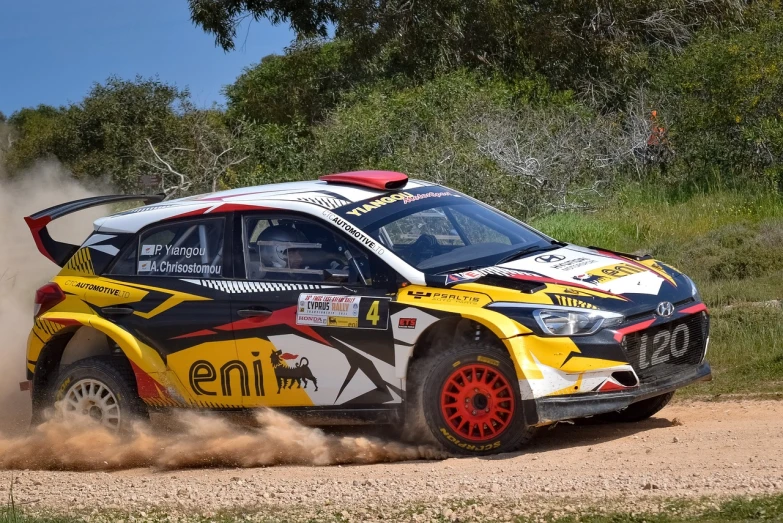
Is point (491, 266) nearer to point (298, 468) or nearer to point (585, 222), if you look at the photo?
point (298, 468)

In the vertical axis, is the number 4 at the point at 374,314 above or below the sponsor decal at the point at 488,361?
above

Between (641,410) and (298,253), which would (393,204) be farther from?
(641,410)

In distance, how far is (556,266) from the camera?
698 centimetres

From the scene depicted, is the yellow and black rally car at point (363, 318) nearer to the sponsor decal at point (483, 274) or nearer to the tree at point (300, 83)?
the sponsor decal at point (483, 274)

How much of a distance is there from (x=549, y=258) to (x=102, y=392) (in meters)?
3.28

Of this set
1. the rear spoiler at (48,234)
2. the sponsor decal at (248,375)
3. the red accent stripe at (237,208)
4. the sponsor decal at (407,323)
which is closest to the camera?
the sponsor decal at (407,323)

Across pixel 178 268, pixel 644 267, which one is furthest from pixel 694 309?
pixel 178 268

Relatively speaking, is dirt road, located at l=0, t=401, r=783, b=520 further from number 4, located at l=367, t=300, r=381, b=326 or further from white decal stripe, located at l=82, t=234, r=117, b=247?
white decal stripe, located at l=82, t=234, r=117, b=247

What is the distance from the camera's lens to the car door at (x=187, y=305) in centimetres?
729

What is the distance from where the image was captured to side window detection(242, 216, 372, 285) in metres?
7.04

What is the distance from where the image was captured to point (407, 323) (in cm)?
670

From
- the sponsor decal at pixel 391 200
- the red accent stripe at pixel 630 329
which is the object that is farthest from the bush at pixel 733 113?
the red accent stripe at pixel 630 329

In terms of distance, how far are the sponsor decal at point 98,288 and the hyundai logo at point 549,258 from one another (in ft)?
9.38

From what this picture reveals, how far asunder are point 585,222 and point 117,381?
8623 mm
